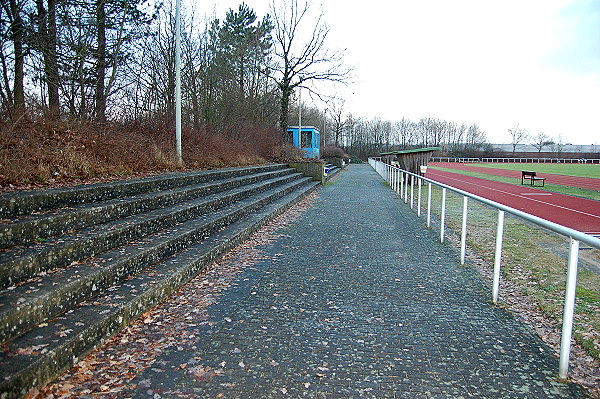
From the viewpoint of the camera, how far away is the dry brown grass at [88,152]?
5.96m

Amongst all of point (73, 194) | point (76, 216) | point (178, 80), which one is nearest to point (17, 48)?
point (178, 80)

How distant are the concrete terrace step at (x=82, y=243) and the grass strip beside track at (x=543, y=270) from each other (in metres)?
4.42

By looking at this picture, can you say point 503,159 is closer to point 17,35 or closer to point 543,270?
point 543,270

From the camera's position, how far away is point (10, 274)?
3.21m

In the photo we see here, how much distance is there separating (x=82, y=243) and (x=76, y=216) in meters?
0.63

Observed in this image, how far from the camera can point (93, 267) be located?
3893 mm

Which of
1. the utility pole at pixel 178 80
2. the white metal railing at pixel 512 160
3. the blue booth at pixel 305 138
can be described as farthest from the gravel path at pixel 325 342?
the white metal railing at pixel 512 160

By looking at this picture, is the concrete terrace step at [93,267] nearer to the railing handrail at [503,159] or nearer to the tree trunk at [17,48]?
the tree trunk at [17,48]

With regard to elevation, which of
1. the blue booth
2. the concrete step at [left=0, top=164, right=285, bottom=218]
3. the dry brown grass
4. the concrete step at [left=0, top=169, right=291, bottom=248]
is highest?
the blue booth

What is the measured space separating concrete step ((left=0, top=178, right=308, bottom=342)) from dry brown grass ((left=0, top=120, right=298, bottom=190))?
1873mm

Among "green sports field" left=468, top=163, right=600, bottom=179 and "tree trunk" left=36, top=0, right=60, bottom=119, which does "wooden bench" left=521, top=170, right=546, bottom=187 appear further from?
"tree trunk" left=36, top=0, right=60, bottom=119

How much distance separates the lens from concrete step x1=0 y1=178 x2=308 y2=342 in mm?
2879

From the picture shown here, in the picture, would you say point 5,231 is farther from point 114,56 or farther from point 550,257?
point 114,56

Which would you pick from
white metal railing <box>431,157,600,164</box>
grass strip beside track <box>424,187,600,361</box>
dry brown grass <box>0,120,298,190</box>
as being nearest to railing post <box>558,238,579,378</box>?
grass strip beside track <box>424,187,600,361</box>
